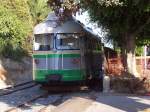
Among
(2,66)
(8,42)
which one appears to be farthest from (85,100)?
(8,42)

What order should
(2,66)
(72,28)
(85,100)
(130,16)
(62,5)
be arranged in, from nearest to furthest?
(62,5) < (85,100) < (130,16) < (72,28) < (2,66)

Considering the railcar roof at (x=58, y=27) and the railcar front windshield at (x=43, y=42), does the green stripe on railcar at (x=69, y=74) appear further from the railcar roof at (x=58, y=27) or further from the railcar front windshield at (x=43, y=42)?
the railcar roof at (x=58, y=27)

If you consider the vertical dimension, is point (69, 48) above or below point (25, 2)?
below

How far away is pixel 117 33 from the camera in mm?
24828

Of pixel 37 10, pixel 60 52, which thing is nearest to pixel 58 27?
pixel 60 52

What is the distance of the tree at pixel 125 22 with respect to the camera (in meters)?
19.3

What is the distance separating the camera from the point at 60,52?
998 inches

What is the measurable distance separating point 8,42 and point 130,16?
24935 mm

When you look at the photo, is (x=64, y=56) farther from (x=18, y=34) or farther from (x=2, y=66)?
(x=18, y=34)

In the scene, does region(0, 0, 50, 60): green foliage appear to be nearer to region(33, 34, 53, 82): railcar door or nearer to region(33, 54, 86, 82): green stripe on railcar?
region(33, 34, 53, 82): railcar door

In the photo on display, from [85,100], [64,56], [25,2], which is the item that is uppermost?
[25,2]

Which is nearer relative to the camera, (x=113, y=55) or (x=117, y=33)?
(x=117, y=33)

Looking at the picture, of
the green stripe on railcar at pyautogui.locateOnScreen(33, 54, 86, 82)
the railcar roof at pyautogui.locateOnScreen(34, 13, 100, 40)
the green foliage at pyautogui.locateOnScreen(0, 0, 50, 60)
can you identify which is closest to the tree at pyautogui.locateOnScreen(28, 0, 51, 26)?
the green foliage at pyautogui.locateOnScreen(0, 0, 50, 60)

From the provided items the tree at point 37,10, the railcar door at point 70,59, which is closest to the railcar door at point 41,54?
the railcar door at point 70,59
